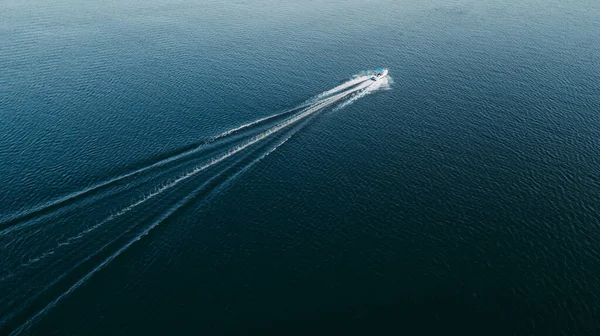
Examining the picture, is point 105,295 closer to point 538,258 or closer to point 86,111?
point 86,111

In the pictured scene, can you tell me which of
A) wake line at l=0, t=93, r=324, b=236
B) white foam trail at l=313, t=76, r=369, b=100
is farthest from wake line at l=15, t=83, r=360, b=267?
wake line at l=0, t=93, r=324, b=236

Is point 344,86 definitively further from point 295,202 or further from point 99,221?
point 99,221

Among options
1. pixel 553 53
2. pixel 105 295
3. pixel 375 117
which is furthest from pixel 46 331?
pixel 553 53

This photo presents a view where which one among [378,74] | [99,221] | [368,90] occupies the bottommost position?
[99,221]

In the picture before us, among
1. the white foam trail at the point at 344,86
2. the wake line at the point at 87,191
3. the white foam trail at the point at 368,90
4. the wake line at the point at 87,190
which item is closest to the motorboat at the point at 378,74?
the white foam trail at the point at 368,90

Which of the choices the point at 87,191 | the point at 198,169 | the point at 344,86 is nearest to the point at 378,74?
the point at 344,86

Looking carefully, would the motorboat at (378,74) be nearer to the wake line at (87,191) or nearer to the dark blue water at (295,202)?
the dark blue water at (295,202)

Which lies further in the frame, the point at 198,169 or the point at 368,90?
the point at 368,90

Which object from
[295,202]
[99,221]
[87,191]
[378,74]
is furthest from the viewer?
[378,74]
